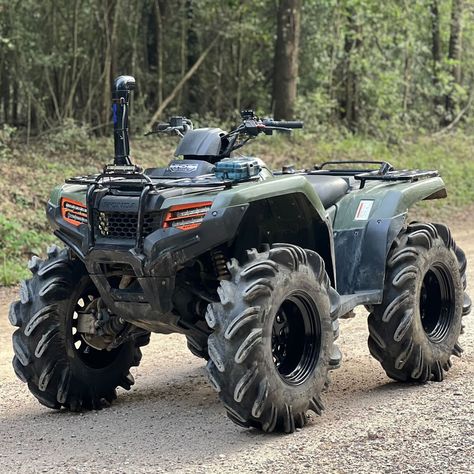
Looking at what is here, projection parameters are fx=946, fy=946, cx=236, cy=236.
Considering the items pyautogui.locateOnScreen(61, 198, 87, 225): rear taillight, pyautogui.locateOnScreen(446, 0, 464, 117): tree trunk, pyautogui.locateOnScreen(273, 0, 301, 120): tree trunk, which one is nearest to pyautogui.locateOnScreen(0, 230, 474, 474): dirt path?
pyautogui.locateOnScreen(61, 198, 87, 225): rear taillight

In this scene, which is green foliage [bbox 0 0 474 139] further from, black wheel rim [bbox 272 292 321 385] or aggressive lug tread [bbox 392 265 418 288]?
black wheel rim [bbox 272 292 321 385]

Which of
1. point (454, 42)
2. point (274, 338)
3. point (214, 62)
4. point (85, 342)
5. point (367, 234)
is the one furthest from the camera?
point (454, 42)

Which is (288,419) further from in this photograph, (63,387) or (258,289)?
(63,387)

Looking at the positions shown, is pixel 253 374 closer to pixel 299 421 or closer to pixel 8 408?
pixel 299 421

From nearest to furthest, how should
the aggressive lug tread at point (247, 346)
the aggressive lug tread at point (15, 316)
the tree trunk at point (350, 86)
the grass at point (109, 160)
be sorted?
the aggressive lug tread at point (247, 346)
the aggressive lug tread at point (15, 316)
the grass at point (109, 160)
the tree trunk at point (350, 86)

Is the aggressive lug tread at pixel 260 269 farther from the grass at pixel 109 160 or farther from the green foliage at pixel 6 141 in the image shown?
the green foliage at pixel 6 141

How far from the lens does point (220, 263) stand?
6223 mm

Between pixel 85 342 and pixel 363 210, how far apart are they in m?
2.24

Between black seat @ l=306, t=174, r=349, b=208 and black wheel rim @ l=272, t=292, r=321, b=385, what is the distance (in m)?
1.19

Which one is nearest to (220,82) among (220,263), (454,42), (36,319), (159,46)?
(159,46)

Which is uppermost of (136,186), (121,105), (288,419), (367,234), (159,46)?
(159,46)

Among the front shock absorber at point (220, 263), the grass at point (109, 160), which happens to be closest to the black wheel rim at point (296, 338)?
the front shock absorber at point (220, 263)

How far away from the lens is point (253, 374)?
5512 mm

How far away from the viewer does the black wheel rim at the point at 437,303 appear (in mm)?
7301
